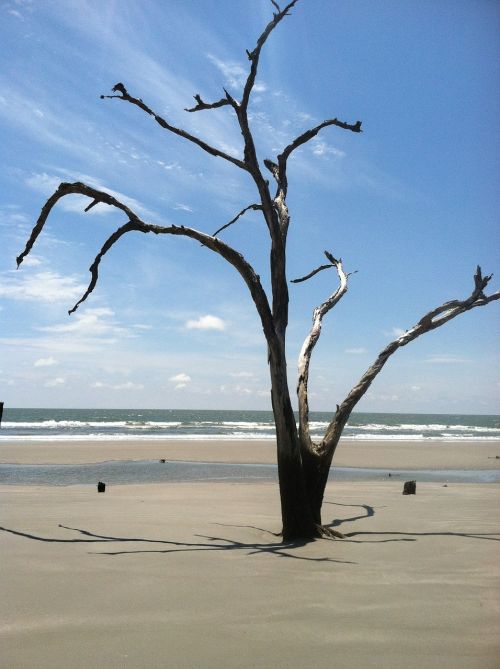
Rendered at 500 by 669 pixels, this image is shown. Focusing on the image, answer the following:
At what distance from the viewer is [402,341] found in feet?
23.0

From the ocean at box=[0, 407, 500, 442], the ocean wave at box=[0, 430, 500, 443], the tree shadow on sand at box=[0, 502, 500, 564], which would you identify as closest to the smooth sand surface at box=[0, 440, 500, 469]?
the ocean wave at box=[0, 430, 500, 443]

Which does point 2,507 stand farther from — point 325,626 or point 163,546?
point 325,626

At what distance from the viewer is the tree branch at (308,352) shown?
6.43 metres

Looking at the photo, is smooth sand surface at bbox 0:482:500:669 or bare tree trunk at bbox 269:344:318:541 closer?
smooth sand surface at bbox 0:482:500:669

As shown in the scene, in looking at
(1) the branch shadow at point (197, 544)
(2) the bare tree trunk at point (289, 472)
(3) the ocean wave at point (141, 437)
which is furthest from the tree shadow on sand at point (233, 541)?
(3) the ocean wave at point (141, 437)

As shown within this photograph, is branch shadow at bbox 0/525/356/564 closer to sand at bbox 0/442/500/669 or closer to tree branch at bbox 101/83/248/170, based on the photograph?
sand at bbox 0/442/500/669

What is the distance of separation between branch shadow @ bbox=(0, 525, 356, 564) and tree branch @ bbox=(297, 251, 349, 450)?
1.23m

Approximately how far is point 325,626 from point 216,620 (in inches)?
27.7

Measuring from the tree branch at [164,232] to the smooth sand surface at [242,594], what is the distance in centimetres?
240

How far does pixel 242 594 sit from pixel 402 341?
398 cm

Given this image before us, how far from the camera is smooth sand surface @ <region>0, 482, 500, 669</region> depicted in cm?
310

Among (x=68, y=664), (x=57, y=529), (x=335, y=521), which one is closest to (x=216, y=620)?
(x=68, y=664)

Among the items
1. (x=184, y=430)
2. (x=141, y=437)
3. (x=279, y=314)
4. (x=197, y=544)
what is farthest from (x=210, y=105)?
(x=184, y=430)

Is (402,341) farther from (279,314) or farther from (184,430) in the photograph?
(184,430)
